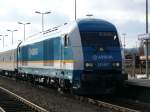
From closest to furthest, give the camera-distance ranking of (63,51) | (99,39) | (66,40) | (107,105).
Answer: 1. (107,105)
2. (99,39)
3. (66,40)
4. (63,51)

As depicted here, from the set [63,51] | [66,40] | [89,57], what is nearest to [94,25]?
[66,40]

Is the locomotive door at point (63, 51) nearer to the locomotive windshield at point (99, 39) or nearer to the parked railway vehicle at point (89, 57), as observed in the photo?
the parked railway vehicle at point (89, 57)

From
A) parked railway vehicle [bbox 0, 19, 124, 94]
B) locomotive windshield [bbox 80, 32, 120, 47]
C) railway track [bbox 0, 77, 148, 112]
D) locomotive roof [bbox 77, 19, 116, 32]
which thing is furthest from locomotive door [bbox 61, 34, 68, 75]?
railway track [bbox 0, 77, 148, 112]

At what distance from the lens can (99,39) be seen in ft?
75.0

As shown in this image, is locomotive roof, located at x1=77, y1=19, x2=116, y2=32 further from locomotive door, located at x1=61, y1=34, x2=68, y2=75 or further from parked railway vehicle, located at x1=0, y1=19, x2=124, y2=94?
locomotive door, located at x1=61, y1=34, x2=68, y2=75

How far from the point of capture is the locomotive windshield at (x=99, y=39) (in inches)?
895

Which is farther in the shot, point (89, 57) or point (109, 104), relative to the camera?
point (89, 57)

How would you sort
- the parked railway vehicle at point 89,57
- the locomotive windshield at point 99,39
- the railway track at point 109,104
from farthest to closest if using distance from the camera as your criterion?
the locomotive windshield at point 99,39, the parked railway vehicle at point 89,57, the railway track at point 109,104

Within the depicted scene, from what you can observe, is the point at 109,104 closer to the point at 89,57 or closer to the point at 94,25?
Answer: the point at 89,57

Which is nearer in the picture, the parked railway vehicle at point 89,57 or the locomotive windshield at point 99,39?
the parked railway vehicle at point 89,57

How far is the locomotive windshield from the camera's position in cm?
2272

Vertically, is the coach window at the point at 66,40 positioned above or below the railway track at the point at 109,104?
above

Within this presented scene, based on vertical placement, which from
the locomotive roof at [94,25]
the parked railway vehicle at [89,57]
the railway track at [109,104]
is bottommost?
the railway track at [109,104]

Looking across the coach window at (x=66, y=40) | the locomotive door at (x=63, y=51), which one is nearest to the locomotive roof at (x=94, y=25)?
the coach window at (x=66, y=40)
